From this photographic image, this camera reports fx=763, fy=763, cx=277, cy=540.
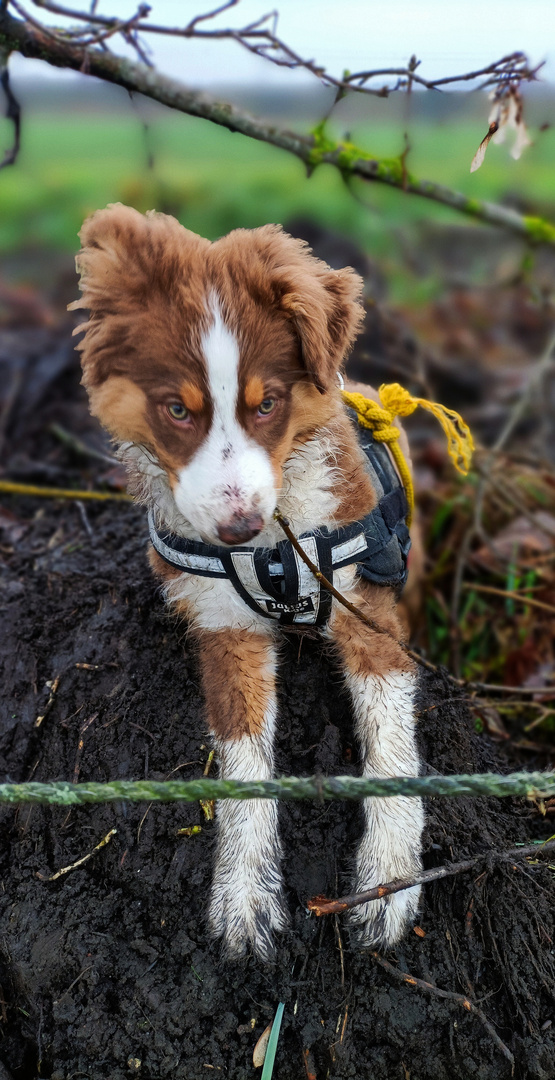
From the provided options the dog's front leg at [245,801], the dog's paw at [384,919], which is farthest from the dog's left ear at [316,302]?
the dog's paw at [384,919]

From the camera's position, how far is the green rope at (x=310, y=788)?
1.96 meters

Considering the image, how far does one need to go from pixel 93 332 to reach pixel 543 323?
7.72 m

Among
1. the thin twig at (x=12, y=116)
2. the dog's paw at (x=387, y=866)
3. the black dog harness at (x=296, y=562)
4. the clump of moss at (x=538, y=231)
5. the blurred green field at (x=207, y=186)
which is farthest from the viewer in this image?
the blurred green field at (x=207, y=186)

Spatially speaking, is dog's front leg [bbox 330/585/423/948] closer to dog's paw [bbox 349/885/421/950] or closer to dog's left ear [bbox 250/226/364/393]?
dog's paw [bbox 349/885/421/950]

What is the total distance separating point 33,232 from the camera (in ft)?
34.1

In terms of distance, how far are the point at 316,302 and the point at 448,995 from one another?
2183mm

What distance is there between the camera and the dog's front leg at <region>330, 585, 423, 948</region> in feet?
8.22

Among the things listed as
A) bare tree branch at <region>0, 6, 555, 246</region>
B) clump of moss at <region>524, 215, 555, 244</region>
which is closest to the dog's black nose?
bare tree branch at <region>0, 6, 555, 246</region>

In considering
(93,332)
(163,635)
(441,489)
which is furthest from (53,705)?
(441,489)

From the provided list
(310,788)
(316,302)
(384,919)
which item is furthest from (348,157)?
(384,919)

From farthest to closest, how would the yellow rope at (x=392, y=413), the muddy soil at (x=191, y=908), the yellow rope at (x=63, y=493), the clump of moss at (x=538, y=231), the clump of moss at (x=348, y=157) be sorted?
1. the clump of moss at (x=538, y=231)
2. the yellow rope at (x=63, y=493)
3. the clump of moss at (x=348, y=157)
4. the yellow rope at (x=392, y=413)
5. the muddy soil at (x=191, y=908)

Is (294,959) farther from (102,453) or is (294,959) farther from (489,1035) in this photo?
(102,453)

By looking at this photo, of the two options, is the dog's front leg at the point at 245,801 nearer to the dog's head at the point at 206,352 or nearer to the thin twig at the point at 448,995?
the thin twig at the point at 448,995

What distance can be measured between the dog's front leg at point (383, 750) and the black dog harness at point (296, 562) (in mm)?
125
